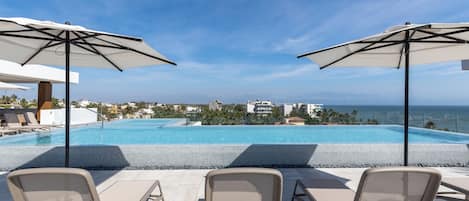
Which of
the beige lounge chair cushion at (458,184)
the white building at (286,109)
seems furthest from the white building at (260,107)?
the beige lounge chair cushion at (458,184)

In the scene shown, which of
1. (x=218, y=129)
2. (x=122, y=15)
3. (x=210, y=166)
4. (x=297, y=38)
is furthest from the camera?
(x=297, y=38)

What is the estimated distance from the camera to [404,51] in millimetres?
4910

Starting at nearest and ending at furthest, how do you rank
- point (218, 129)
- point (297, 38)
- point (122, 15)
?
1. point (218, 129)
2. point (122, 15)
3. point (297, 38)

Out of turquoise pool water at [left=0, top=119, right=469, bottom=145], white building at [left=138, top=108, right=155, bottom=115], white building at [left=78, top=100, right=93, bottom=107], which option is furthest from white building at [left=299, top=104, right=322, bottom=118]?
white building at [left=78, top=100, right=93, bottom=107]

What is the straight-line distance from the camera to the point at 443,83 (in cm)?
1653

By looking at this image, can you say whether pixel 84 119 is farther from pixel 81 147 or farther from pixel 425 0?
pixel 425 0

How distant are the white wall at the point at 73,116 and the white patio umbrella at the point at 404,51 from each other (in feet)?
54.0

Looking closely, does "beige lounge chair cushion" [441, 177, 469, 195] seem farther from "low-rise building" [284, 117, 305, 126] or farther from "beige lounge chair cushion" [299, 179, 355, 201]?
"low-rise building" [284, 117, 305, 126]

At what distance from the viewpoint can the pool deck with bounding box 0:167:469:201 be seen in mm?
4528

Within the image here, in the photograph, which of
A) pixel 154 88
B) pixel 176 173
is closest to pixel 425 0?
pixel 176 173

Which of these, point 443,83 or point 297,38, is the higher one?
point 297,38

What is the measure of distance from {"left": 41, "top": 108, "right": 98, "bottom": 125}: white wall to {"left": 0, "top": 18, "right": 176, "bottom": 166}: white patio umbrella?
43.4 feet

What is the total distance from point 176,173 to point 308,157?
287cm

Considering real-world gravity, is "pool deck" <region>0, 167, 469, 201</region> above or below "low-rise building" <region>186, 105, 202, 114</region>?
below
